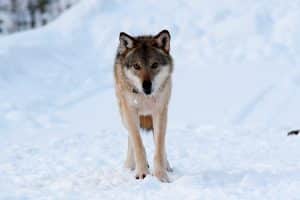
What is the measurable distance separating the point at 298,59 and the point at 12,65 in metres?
7.97

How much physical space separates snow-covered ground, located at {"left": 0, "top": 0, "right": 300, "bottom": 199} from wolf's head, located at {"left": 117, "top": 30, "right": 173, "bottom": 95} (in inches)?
39.9

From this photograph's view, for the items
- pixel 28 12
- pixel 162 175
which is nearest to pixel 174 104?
pixel 162 175

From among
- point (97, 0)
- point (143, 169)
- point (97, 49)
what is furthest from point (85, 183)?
point (97, 0)

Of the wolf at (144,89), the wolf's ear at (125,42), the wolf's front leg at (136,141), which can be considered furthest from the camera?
the wolf's ear at (125,42)

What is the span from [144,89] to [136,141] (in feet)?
2.31

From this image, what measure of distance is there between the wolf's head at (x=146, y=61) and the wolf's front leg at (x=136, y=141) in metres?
0.37

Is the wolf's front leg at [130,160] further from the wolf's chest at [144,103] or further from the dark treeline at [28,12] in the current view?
the dark treeline at [28,12]

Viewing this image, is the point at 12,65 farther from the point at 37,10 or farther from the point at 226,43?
the point at 37,10

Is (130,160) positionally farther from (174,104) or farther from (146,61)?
(174,104)

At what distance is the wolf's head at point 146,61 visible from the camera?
6.70 m

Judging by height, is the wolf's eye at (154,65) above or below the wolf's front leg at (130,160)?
above

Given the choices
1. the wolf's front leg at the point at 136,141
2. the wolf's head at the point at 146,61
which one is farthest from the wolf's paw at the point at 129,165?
the wolf's head at the point at 146,61

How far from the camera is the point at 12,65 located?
674 inches

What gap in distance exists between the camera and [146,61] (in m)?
6.79
